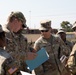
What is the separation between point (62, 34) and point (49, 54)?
233 cm

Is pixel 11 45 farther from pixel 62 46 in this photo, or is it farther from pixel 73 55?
pixel 62 46

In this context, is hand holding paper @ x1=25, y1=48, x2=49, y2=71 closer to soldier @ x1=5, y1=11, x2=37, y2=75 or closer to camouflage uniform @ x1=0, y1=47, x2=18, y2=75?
soldier @ x1=5, y1=11, x2=37, y2=75

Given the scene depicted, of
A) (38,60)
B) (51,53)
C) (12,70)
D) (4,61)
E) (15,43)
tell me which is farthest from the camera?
(51,53)

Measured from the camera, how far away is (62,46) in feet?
23.5

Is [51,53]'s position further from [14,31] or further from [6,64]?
[6,64]

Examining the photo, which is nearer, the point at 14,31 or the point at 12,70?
the point at 12,70

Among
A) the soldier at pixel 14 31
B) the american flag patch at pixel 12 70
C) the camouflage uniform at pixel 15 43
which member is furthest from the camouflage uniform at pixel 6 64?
the soldier at pixel 14 31

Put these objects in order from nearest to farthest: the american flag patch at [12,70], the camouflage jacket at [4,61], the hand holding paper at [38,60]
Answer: the camouflage jacket at [4,61], the american flag patch at [12,70], the hand holding paper at [38,60]

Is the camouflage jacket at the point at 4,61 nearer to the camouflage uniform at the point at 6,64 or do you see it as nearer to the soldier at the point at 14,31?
the camouflage uniform at the point at 6,64

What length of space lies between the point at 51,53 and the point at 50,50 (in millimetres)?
68

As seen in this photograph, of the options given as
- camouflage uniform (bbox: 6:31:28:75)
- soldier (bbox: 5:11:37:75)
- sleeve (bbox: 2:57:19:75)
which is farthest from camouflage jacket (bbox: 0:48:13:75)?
soldier (bbox: 5:11:37:75)

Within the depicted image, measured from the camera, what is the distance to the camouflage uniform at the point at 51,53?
22.7 ft

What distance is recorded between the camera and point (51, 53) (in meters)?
7.01

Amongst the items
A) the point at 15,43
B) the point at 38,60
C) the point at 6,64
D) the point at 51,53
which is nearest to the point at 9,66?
the point at 6,64
